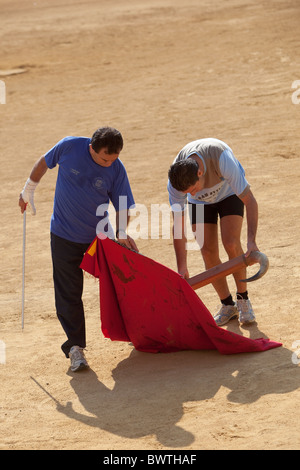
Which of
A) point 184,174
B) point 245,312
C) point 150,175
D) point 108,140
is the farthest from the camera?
point 150,175

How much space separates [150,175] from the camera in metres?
11.1

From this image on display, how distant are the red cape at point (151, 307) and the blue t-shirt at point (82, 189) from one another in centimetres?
19

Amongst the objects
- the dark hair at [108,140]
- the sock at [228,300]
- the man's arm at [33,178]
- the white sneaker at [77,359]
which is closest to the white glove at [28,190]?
the man's arm at [33,178]

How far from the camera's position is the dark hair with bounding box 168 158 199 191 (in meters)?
5.17

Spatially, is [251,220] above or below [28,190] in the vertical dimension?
below

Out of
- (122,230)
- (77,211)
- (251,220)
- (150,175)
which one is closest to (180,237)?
(122,230)

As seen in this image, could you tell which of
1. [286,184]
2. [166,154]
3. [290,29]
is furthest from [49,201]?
[290,29]

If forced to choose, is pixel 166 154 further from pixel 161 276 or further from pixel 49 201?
pixel 161 276

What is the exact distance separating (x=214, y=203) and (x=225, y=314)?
0.97m

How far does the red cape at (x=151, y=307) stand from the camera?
5.59m

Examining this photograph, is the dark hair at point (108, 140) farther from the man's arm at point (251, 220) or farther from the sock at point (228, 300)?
the sock at point (228, 300)

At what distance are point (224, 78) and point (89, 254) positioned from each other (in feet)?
34.0

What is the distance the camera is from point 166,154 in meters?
11.9

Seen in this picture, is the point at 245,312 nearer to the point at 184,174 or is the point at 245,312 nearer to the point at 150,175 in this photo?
the point at 184,174
